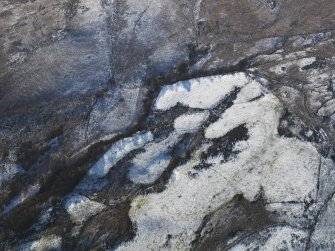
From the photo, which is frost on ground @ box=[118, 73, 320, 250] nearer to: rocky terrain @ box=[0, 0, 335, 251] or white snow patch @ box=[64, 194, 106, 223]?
rocky terrain @ box=[0, 0, 335, 251]

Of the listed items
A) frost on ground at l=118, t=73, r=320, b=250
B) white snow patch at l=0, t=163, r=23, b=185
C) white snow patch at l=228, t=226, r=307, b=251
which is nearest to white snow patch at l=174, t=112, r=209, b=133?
frost on ground at l=118, t=73, r=320, b=250

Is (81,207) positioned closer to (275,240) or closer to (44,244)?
(44,244)

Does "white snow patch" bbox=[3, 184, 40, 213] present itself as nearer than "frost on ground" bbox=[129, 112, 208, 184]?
Yes

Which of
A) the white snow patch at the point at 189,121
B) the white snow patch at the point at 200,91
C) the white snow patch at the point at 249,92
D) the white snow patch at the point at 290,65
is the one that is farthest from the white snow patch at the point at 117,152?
the white snow patch at the point at 290,65

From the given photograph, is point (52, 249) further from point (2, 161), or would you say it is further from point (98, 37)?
point (98, 37)

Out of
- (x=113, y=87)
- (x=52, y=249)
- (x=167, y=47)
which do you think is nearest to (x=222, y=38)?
(x=167, y=47)

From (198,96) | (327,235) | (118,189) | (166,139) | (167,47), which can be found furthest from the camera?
(167,47)
